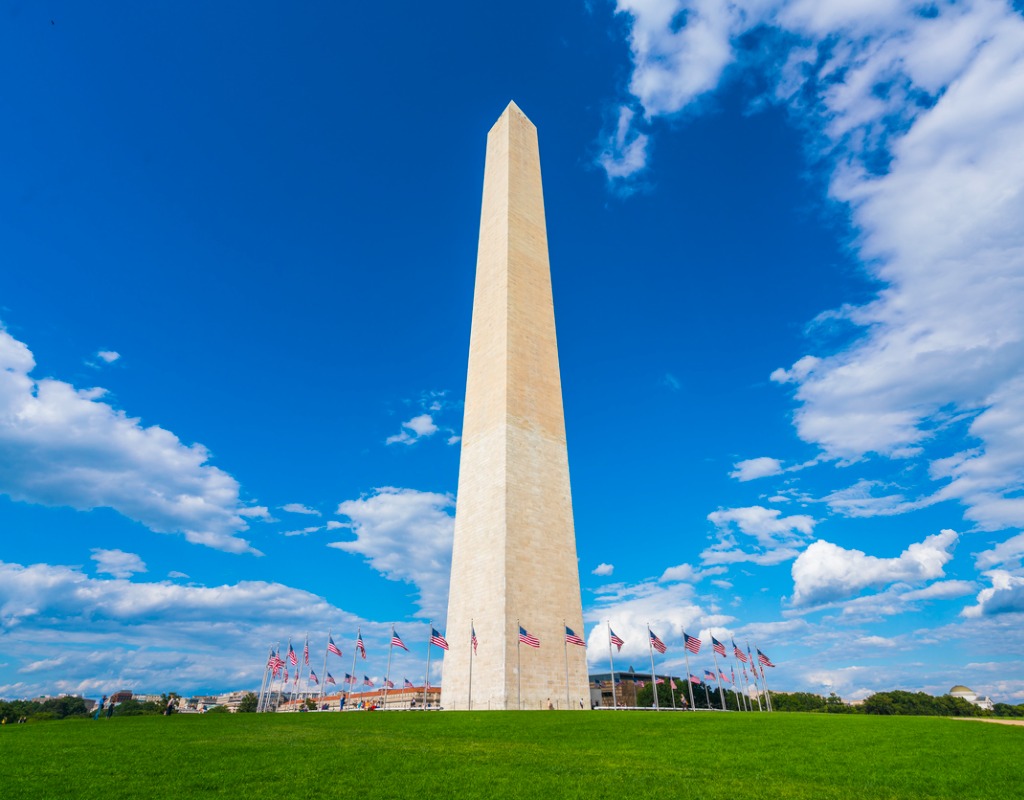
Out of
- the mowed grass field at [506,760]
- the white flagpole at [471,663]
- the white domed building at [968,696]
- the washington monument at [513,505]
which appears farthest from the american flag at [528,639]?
the white domed building at [968,696]

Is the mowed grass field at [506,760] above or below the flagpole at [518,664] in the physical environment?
below

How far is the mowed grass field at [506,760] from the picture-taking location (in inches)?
381

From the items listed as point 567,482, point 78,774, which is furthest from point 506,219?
point 78,774

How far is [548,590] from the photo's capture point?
3025 centimetres

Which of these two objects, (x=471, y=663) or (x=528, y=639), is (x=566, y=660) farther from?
(x=471, y=663)

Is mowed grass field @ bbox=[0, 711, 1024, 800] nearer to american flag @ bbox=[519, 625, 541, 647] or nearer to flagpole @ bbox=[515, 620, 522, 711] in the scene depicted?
american flag @ bbox=[519, 625, 541, 647]

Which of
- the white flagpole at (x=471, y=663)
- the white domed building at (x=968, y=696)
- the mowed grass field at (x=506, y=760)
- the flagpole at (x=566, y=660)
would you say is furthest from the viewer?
the white domed building at (x=968, y=696)

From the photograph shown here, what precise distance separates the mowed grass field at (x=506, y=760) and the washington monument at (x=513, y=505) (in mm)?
8797

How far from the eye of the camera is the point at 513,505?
30453 mm

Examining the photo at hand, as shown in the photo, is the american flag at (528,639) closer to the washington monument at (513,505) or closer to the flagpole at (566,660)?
the washington monument at (513,505)

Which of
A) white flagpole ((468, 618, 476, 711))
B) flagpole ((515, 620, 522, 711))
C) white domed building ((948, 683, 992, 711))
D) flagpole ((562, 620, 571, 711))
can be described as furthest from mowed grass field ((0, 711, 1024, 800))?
white domed building ((948, 683, 992, 711))

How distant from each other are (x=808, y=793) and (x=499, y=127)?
45.0 meters

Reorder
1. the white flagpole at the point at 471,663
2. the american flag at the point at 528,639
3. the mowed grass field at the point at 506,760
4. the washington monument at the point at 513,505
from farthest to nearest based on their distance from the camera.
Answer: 1. the washington monument at the point at 513,505
2. the white flagpole at the point at 471,663
3. the american flag at the point at 528,639
4. the mowed grass field at the point at 506,760

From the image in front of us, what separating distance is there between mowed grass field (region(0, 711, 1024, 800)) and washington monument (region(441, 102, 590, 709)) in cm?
880
